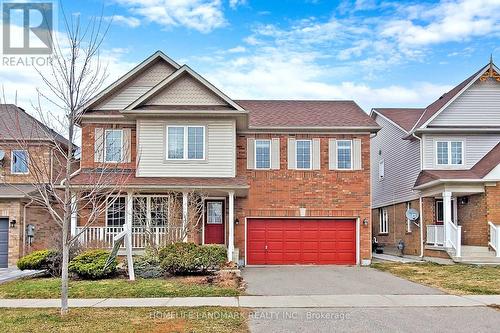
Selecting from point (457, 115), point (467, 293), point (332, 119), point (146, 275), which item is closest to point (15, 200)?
point (146, 275)

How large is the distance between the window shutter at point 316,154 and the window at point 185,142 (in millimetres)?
5000

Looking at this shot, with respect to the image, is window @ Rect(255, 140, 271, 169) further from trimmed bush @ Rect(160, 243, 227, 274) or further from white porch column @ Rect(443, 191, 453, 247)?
white porch column @ Rect(443, 191, 453, 247)

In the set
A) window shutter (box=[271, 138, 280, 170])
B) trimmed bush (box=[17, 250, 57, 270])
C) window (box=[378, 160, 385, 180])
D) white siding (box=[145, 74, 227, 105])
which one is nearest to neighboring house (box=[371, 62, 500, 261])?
window (box=[378, 160, 385, 180])

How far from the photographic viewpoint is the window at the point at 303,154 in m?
23.3

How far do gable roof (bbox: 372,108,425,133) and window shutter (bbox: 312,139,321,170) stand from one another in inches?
207

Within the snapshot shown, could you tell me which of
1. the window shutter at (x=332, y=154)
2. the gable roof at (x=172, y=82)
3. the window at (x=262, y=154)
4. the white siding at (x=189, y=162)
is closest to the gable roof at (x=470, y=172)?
the window shutter at (x=332, y=154)

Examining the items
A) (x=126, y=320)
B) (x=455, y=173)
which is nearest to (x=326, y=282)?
(x=126, y=320)

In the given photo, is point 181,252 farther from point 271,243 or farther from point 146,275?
point 271,243

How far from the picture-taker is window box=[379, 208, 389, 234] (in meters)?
30.0

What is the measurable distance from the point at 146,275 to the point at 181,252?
1257 mm

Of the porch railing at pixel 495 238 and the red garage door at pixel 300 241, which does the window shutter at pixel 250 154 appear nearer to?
the red garage door at pixel 300 241

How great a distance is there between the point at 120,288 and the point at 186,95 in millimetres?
9477

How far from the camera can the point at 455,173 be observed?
926 inches

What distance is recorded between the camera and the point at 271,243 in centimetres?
2328
